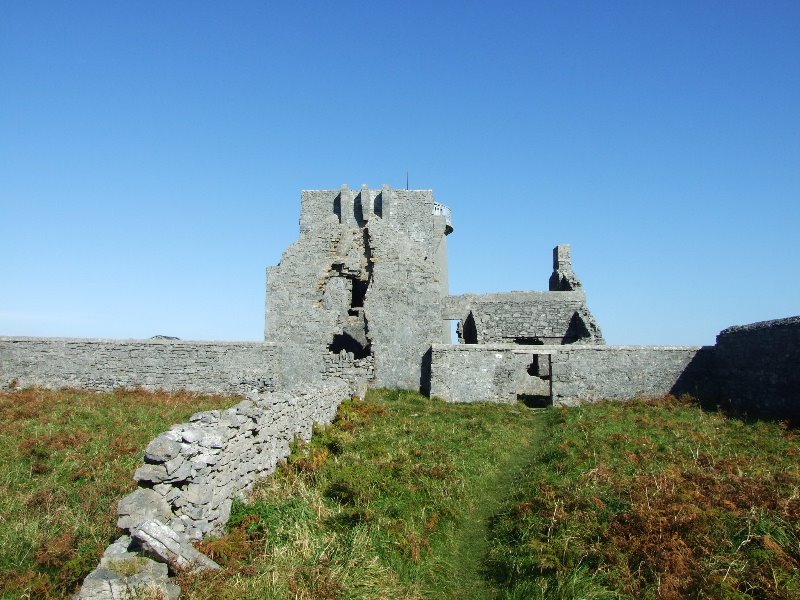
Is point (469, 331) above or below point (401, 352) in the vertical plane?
above

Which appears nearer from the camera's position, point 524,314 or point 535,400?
point 535,400

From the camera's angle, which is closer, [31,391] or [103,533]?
[103,533]

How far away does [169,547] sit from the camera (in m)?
7.44

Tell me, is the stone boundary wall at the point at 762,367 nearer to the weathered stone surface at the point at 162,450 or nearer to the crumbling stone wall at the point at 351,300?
the crumbling stone wall at the point at 351,300

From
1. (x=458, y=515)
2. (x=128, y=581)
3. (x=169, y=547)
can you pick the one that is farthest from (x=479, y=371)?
(x=128, y=581)

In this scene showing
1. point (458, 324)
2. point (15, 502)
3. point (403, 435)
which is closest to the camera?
point (15, 502)

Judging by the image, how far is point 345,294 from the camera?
28.0 m

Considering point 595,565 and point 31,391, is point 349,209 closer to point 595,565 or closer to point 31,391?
point 31,391

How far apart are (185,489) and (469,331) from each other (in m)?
24.6

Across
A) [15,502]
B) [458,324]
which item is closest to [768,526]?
[15,502]

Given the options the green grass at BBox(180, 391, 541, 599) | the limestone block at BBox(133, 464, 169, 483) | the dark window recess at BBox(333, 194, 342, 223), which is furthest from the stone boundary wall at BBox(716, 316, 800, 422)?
the dark window recess at BBox(333, 194, 342, 223)

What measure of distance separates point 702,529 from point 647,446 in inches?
238

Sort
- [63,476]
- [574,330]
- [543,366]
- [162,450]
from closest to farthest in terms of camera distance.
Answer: [162,450] < [63,476] < [543,366] < [574,330]

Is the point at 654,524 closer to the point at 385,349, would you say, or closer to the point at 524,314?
the point at 385,349
